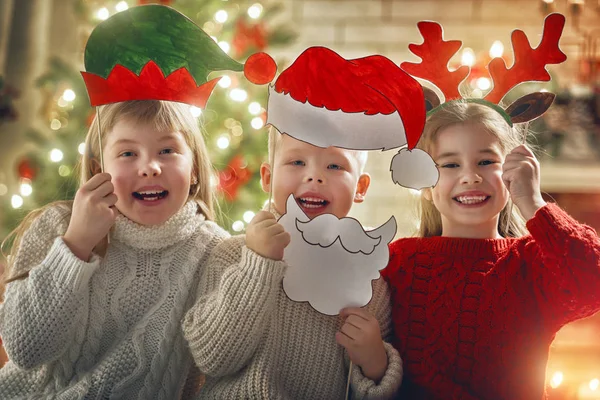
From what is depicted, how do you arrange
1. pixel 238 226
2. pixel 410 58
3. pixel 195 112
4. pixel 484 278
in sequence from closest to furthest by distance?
pixel 484 278, pixel 195 112, pixel 238 226, pixel 410 58

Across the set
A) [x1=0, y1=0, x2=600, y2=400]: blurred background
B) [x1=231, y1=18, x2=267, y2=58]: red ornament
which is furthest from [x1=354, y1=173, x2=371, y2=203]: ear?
[x1=0, y1=0, x2=600, y2=400]: blurred background

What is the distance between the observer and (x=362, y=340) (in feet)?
3.54

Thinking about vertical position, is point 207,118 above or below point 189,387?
above

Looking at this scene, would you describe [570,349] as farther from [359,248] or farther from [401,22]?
[359,248]

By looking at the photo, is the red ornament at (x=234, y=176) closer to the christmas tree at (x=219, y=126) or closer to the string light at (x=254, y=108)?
the christmas tree at (x=219, y=126)

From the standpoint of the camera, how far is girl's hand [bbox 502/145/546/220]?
1104 mm

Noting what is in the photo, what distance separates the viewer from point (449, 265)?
1.19 metres

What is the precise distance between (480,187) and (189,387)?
666mm

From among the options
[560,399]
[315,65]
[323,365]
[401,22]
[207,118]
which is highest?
[401,22]

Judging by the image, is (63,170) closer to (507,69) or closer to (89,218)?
(89,218)

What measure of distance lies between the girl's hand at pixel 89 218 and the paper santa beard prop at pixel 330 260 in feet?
0.97

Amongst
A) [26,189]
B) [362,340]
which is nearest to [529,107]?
[362,340]

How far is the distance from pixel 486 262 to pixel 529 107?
0.29 meters

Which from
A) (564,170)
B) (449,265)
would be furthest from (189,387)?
(564,170)
